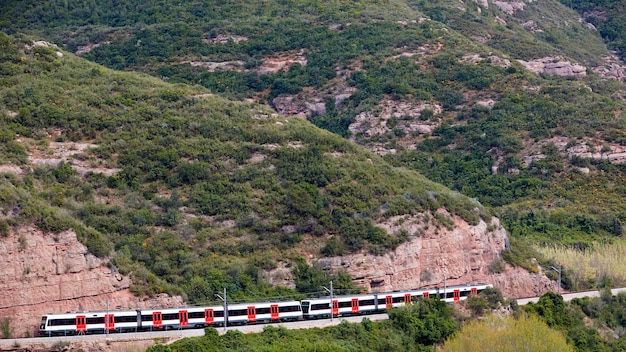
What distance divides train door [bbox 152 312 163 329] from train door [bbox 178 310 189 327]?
3.96 feet

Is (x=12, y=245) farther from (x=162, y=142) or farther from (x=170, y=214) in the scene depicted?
(x=162, y=142)

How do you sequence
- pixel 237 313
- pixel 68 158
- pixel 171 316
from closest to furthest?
pixel 171 316
pixel 237 313
pixel 68 158

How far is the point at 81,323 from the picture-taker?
66625mm

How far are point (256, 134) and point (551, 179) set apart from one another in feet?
108

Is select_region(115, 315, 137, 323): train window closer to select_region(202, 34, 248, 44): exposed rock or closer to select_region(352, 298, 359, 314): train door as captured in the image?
select_region(352, 298, 359, 314): train door

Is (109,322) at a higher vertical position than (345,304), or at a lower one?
higher

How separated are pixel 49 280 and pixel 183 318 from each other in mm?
7713

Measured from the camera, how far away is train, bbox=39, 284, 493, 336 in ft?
218

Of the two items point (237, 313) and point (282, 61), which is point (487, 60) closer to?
point (282, 61)

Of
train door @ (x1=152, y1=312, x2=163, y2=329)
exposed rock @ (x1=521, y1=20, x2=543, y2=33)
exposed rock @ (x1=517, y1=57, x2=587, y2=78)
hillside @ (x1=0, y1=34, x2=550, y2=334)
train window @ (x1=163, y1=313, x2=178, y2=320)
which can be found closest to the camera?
train door @ (x1=152, y1=312, x2=163, y2=329)

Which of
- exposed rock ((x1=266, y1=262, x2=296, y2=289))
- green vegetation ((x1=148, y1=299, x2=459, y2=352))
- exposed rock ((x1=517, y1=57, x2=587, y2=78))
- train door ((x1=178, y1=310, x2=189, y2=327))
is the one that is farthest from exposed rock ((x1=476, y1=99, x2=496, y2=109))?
train door ((x1=178, y1=310, x2=189, y2=327))

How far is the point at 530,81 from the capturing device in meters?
128

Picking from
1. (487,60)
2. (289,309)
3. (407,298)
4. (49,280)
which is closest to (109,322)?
(49,280)

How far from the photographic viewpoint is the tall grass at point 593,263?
315 feet
